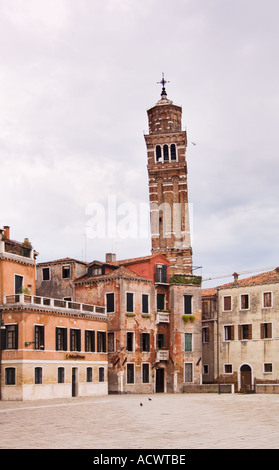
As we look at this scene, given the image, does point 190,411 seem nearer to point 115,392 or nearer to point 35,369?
point 35,369

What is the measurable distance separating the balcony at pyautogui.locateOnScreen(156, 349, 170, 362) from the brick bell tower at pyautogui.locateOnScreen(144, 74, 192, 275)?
709 inches

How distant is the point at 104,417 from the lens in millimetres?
26391

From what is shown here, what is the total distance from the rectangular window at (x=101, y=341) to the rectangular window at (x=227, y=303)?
15193mm

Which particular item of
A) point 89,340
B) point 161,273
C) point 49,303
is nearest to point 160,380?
point 89,340

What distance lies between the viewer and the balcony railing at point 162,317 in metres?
55.2

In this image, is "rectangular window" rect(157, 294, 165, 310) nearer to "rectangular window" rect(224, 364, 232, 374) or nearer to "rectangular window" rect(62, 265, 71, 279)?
"rectangular window" rect(62, 265, 71, 279)

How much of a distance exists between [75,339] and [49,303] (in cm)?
408

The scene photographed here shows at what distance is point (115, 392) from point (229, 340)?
14294 mm

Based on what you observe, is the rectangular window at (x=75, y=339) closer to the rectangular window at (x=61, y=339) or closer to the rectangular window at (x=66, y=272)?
the rectangular window at (x=61, y=339)

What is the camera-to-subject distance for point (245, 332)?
59.6 m

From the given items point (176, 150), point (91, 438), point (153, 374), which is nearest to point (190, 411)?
point (91, 438)

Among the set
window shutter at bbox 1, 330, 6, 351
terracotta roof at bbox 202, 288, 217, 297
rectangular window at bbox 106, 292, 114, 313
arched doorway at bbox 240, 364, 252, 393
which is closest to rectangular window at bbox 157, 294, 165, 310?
rectangular window at bbox 106, 292, 114, 313

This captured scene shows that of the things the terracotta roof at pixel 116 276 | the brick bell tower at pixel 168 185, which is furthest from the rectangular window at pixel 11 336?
the brick bell tower at pixel 168 185
